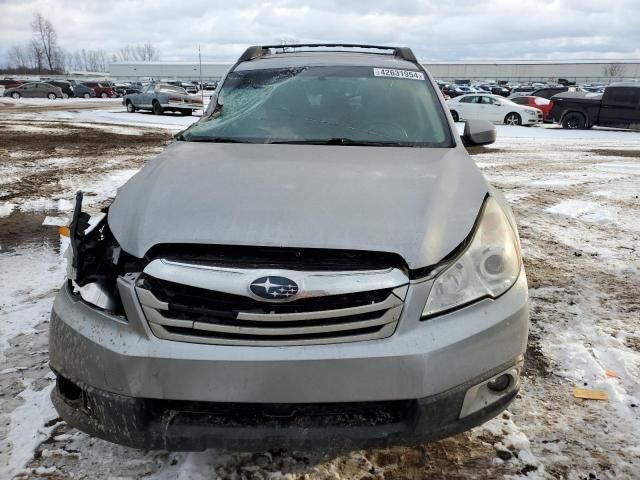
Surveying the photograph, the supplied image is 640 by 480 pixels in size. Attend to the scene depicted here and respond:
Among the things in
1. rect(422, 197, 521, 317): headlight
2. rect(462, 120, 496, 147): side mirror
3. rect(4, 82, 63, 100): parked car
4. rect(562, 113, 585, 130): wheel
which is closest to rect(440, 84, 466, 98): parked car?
rect(562, 113, 585, 130): wheel

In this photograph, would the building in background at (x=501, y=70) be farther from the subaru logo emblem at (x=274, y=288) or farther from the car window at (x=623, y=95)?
the subaru logo emblem at (x=274, y=288)

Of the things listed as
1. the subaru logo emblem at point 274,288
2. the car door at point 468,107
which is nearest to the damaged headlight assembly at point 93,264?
the subaru logo emblem at point 274,288

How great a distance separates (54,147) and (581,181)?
11055mm

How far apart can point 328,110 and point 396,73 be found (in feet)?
2.20

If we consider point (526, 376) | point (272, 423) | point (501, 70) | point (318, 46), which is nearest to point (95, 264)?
point (272, 423)

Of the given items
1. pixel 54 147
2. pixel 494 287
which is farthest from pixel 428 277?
pixel 54 147

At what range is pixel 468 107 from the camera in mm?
21406

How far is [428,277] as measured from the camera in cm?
182

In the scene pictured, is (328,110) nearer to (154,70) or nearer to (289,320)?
(289,320)

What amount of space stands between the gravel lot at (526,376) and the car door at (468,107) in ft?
47.7

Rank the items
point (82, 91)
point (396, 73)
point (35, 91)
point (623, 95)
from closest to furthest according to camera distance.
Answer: point (396, 73), point (623, 95), point (35, 91), point (82, 91)

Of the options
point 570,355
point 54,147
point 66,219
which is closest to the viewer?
point 570,355

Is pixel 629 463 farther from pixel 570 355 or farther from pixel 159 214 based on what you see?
pixel 159 214

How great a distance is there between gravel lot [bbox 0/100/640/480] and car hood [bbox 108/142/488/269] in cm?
98
